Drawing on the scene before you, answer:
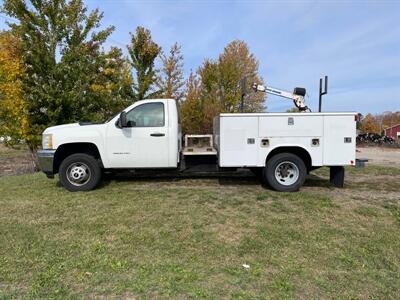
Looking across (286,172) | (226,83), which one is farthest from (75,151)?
(226,83)

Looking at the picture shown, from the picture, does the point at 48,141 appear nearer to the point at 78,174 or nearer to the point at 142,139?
the point at 78,174

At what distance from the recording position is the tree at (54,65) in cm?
1390

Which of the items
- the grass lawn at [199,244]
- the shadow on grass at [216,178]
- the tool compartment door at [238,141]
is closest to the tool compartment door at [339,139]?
the grass lawn at [199,244]

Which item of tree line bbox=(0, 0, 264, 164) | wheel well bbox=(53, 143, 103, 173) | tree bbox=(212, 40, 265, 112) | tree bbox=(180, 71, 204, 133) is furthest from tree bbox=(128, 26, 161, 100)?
wheel well bbox=(53, 143, 103, 173)

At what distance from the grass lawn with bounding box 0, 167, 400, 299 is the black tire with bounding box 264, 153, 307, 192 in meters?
0.31

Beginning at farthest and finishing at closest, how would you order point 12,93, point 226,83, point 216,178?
1. point 226,83
2. point 12,93
3. point 216,178

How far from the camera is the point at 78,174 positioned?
775 centimetres

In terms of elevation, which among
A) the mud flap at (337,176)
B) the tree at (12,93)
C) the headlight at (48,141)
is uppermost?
A: the tree at (12,93)

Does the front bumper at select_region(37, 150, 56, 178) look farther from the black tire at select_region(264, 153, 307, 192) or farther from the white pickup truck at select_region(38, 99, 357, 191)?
the black tire at select_region(264, 153, 307, 192)

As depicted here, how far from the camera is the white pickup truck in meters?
7.45

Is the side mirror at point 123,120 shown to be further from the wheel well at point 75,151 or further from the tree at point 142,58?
the tree at point 142,58

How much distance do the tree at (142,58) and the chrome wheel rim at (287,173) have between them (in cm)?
1157

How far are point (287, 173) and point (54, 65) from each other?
10669 millimetres

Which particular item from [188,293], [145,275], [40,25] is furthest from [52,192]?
[40,25]
